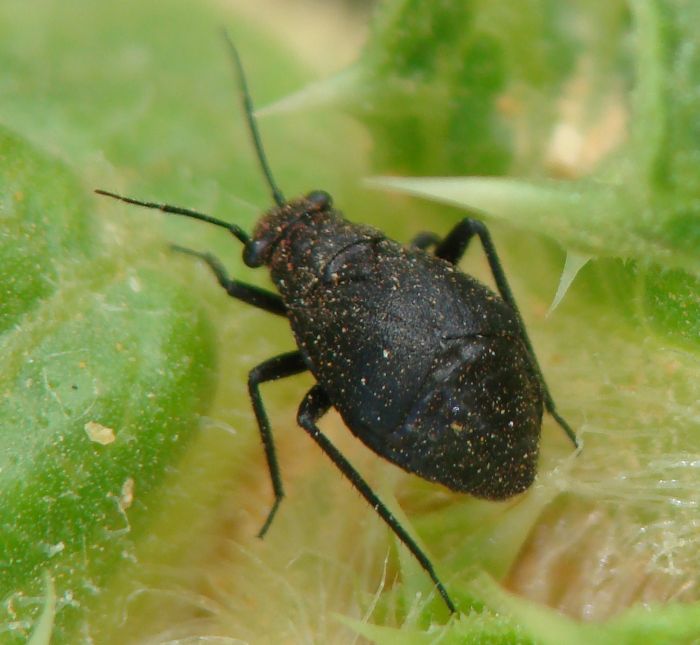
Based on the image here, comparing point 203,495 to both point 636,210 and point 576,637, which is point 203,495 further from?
point 636,210

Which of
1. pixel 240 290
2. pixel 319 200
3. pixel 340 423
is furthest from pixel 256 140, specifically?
pixel 340 423

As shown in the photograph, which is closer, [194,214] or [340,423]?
[340,423]

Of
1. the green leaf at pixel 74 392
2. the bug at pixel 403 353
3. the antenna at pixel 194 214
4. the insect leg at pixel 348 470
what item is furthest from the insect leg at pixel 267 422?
the antenna at pixel 194 214

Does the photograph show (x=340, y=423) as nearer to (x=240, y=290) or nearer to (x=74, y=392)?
(x=240, y=290)

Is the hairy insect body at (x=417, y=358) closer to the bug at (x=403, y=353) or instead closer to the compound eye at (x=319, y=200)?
the bug at (x=403, y=353)

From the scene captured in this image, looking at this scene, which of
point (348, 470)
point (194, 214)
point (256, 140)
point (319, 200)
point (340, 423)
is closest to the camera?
point (348, 470)

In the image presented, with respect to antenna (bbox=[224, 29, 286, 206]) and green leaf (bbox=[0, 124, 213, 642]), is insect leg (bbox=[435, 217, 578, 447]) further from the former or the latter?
green leaf (bbox=[0, 124, 213, 642])

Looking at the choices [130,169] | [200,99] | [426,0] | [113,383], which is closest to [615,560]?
[113,383]
